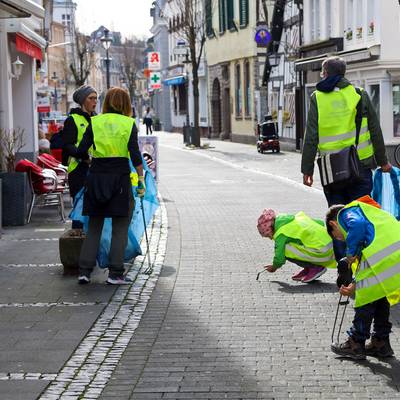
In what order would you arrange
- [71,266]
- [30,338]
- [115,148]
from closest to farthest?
[30,338]
[115,148]
[71,266]

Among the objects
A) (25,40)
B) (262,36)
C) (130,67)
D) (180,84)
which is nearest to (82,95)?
(25,40)

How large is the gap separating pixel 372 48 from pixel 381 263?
73.7 feet

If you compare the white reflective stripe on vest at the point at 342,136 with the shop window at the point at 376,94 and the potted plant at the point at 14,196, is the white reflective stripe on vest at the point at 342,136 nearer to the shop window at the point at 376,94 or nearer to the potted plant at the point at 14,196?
the potted plant at the point at 14,196

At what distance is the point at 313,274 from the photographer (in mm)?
9250

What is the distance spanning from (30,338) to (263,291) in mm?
2501

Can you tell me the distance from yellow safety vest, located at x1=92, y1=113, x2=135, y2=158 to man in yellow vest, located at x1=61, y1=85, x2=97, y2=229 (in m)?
1.56

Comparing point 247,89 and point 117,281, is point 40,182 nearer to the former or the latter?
point 117,281

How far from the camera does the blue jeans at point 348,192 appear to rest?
8.62 m

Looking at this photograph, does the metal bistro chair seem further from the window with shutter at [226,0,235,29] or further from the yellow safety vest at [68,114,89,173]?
the window with shutter at [226,0,235,29]

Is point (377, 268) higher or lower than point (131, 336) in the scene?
higher

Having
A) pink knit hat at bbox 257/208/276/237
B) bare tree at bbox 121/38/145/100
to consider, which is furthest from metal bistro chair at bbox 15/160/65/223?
bare tree at bbox 121/38/145/100

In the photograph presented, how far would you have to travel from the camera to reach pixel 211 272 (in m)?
10.1

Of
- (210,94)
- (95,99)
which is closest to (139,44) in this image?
(210,94)

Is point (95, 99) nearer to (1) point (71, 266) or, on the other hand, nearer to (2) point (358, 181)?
(1) point (71, 266)
